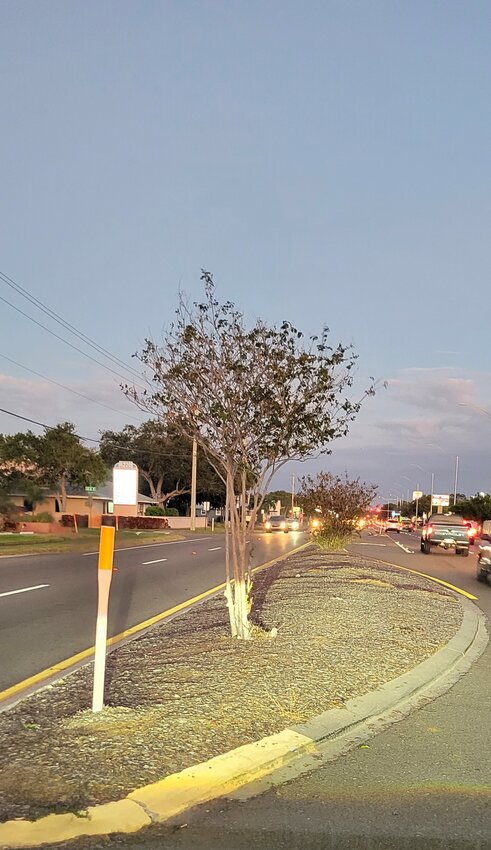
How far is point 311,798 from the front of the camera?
495 cm

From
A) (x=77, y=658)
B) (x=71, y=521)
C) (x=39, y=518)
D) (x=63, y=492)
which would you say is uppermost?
(x=63, y=492)

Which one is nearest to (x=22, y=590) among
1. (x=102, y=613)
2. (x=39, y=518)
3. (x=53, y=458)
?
(x=102, y=613)

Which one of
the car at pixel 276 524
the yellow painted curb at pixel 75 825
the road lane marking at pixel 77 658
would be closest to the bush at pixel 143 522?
the car at pixel 276 524

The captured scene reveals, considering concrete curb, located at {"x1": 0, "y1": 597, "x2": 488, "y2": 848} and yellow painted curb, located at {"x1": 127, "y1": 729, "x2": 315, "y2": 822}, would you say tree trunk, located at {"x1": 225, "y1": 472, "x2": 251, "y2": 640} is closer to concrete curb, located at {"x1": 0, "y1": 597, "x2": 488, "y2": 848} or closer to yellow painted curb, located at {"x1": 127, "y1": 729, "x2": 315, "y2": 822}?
concrete curb, located at {"x1": 0, "y1": 597, "x2": 488, "y2": 848}

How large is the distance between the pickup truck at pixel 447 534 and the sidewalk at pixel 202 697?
22361mm

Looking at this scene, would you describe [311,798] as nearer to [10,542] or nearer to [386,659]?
[386,659]

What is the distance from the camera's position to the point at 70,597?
49.9ft

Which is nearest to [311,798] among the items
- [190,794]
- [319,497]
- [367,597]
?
[190,794]

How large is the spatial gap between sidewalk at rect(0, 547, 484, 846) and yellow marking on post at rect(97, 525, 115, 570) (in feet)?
3.70

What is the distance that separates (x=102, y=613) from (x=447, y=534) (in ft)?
97.1

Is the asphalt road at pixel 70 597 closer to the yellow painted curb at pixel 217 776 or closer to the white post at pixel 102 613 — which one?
the white post at pixel 102 613

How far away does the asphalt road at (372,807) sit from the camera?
435cm

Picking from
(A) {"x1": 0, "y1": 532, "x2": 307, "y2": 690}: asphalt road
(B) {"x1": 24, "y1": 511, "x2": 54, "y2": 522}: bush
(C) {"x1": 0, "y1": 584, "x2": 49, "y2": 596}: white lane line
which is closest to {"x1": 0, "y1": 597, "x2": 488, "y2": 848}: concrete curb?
(A) {"x1": 0, "y1": 532, "x2": 307, "y2": 690}: asphalt road

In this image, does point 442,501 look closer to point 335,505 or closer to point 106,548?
point 335,505
